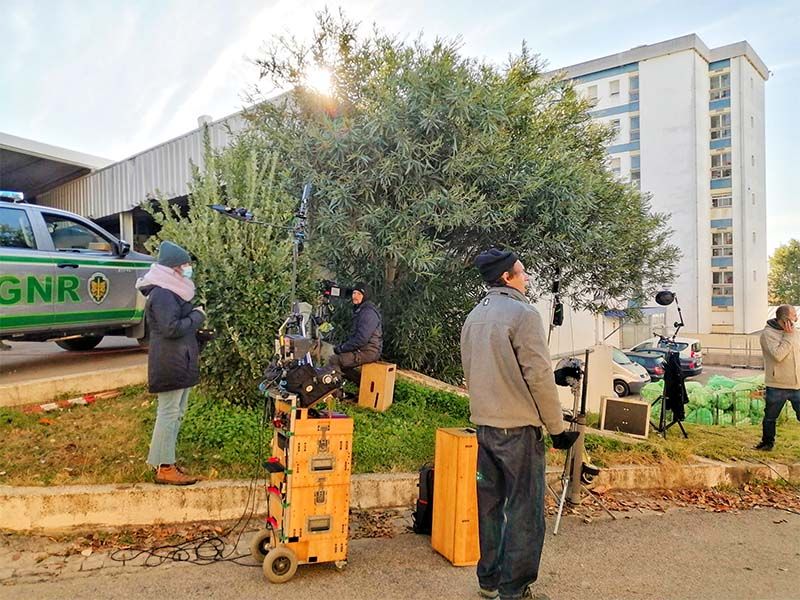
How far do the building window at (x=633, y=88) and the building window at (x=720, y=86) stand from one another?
4.80m

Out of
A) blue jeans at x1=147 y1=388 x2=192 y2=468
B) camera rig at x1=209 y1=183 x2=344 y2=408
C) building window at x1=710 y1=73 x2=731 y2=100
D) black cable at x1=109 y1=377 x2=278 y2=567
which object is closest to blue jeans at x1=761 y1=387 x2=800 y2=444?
camera rig at x1=209 y1=183 x2=344 y2=408

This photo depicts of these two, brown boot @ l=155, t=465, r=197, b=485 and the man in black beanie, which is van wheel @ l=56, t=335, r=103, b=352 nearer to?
brown boot @ l=155, t=465, r=197, b=485

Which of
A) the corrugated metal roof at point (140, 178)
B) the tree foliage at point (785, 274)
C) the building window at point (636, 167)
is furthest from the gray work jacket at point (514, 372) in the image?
the tree foliage at point (785, 274)

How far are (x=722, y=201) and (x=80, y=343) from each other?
3937 cm

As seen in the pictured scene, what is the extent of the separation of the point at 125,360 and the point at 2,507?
12.5 ft

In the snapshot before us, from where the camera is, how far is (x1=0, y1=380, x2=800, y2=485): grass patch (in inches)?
184

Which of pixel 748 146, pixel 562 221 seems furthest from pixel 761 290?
pixel 562 221

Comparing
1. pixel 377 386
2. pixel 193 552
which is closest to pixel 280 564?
pixel 193 552

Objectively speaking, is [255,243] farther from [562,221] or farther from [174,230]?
[562,221]

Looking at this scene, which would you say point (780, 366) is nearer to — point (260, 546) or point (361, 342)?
point (361, 342)

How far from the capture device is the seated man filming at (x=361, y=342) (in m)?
6.55

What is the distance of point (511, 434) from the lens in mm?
3281

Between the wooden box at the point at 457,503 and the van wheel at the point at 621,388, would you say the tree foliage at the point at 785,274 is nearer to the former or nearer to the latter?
the van wheel at the point at 621,388

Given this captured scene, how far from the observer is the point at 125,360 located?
7699 millimetres
